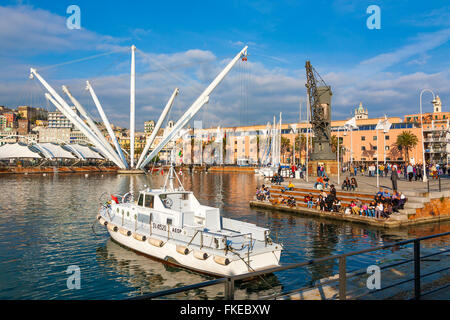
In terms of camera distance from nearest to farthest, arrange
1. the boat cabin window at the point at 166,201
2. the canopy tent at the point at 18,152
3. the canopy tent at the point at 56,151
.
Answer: the boat cabin window at the point at 166,201, the canopy tent at the point at 18,152, the canopy tent at the point at 56,151

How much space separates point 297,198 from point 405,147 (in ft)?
226

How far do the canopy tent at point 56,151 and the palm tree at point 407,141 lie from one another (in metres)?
96.3

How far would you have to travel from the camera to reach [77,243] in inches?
706

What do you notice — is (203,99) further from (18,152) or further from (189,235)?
(189,235)

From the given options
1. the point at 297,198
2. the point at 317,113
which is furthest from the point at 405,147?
the point at 297,198

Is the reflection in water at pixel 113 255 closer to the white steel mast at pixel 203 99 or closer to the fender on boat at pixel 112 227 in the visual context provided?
the fender on boat at pixel 112 227

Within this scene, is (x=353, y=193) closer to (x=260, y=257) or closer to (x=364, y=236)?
(x=364, y=236)

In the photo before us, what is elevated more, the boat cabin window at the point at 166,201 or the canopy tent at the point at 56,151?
the canopy tent at the point at 56,151

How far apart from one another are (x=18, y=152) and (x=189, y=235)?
99.9 metres

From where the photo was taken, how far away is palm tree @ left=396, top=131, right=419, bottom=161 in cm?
8275

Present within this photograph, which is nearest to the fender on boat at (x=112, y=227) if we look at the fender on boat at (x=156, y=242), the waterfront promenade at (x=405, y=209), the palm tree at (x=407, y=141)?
the fender on boat at (x=156, y=242)

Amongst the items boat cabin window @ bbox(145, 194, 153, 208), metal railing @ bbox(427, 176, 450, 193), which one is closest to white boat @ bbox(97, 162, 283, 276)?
boat cabin window @ bbox(145, 194, 153, 208)

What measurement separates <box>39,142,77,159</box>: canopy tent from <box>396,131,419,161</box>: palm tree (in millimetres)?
96271

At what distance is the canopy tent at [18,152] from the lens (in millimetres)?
94000
